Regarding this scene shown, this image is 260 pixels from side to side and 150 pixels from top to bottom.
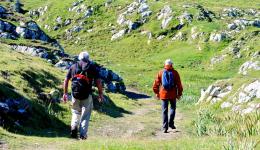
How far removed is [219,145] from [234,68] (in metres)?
86.7

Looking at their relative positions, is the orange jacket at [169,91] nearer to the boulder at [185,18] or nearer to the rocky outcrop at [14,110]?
the rocky outcrop at [14,110]

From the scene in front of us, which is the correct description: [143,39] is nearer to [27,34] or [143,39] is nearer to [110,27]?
[110,27]

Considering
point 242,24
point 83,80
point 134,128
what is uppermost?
point 83,80

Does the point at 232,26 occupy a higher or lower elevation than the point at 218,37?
higher

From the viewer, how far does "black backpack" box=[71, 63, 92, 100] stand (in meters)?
18.4

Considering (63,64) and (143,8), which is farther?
(143,8)

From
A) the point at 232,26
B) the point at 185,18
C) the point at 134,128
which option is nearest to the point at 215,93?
the point at 134,128

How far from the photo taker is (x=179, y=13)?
463 ft

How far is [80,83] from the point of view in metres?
18.4

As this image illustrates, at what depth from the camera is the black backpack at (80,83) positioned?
18.4 m

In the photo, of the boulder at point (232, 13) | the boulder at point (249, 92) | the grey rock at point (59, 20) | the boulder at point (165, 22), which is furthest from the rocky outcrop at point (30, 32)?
the grey rock at point (59, 20)

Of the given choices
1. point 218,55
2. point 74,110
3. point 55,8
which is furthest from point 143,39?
point 74,110

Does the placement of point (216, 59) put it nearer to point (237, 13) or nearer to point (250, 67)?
point (250, 67)

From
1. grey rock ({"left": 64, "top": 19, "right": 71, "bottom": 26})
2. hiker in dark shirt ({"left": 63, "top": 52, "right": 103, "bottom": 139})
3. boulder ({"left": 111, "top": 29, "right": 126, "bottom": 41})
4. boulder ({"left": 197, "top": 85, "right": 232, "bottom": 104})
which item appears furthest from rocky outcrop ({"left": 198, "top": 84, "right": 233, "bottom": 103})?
grey rock ({"left": 64, "top": 19, "right": 71, "bottom": 26})
